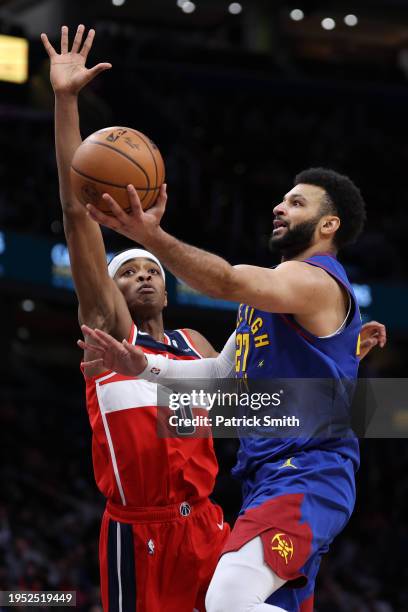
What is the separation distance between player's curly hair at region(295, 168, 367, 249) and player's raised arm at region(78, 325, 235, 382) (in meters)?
0.71

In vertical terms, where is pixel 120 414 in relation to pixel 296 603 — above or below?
above

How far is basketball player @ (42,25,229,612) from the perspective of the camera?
192 inches

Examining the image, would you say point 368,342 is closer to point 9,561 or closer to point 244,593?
point 244,593

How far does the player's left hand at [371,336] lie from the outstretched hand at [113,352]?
1091 millimetres

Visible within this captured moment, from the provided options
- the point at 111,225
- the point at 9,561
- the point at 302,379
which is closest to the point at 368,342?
the point at 302,379

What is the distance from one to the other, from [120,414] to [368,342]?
120 centimetres

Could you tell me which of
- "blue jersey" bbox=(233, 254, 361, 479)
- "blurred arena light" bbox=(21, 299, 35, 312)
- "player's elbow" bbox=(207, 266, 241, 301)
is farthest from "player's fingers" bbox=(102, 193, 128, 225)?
"blurred arena light" bbox=(21, 299, 35, 312)

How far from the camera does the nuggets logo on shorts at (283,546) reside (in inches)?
157

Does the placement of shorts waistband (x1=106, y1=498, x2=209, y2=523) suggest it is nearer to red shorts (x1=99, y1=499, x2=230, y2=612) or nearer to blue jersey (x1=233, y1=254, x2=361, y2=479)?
red shorts (x1=99, y1=499, x2=230, y2=612)

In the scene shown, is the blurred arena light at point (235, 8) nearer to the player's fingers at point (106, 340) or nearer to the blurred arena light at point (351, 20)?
the blurred arena light at point (351, 20)

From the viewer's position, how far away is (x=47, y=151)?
1600cm

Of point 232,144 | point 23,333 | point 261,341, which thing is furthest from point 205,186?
point 261,341

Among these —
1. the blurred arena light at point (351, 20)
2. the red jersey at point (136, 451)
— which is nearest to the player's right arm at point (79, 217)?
the red jersey at point (136, 451)

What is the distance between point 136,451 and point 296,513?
1.15 metres
